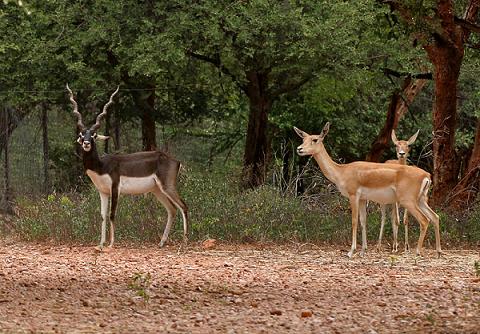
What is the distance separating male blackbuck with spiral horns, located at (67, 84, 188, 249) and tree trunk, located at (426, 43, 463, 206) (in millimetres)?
4623

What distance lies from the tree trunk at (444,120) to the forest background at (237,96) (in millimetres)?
24

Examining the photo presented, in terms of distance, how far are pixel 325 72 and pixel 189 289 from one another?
506 inches

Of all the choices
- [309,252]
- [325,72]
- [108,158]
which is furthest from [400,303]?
[325,72]

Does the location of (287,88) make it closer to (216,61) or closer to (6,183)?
(216,61)

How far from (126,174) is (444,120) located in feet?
18.6

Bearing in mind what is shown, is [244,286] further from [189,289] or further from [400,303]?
[400,303]

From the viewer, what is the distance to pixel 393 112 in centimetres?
2377

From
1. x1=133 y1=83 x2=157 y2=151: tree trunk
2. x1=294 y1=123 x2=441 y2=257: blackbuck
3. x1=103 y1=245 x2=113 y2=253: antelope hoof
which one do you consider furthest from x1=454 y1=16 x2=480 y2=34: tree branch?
x1=133 y1=83 x2=157 y2=151: tree trunk

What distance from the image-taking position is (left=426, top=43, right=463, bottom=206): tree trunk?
59.1 ft

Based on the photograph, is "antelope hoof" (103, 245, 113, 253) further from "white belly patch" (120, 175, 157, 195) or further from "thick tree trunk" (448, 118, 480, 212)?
"thick tree trunk" (448, 118, 480, 212)

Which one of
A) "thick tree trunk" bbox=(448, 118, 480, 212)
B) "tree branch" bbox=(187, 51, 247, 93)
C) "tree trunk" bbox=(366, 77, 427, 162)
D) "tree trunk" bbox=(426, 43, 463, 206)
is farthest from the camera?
"tree trunk" bbox=(366, 77, 427, 162)

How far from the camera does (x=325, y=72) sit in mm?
23266

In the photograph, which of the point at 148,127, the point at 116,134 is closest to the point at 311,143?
the point at 148,127

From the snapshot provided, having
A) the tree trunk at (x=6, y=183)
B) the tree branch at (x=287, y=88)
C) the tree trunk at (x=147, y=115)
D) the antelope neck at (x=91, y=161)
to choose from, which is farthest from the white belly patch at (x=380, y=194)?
the tree trunk at (x=6, y=183)
